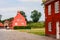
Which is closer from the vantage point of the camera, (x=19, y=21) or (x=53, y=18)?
(x=53, y=18)

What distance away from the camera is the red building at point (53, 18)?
34281 millimetres

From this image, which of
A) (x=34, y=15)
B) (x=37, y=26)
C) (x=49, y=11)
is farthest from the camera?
(x=34, y=15)

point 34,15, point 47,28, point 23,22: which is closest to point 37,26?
point 23,22

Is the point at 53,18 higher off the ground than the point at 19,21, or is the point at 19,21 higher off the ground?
the point at 53,18

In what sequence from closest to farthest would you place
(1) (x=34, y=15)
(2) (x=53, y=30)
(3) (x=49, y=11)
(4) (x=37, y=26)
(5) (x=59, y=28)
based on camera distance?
1. (5) (x=59, y=28)
2. (2) (x=53, y=30)
3. (3) (x=49, y=11)
4. (4) (x=37, y=26)
5. (1) (x=34, y=15)

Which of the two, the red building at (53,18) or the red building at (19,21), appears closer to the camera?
the red building at (53,18)

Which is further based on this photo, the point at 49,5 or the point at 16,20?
the point at 16,20

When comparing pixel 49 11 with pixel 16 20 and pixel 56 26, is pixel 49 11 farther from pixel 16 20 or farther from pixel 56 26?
pixel 16 20

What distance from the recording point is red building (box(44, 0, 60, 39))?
3428 centimetres

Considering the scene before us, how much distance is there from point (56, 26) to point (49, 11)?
17.5ft

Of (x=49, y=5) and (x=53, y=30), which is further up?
(x=49, y=5)

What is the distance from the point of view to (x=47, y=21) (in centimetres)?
4038

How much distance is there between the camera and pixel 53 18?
1442 inches

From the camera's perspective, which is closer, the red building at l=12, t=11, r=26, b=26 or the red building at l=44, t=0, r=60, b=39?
the red building at l=44, t=0, r=60, b=39
